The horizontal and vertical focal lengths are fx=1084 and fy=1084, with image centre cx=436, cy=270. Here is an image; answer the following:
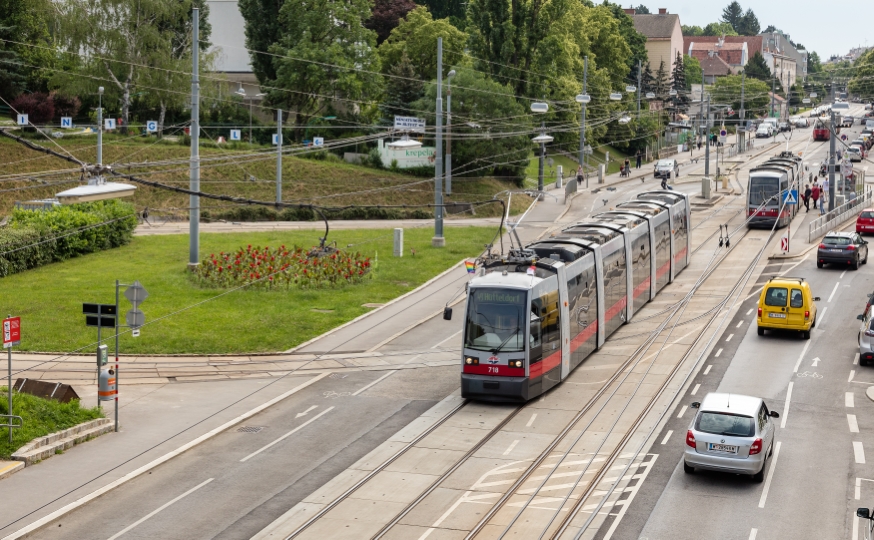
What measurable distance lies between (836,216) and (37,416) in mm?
46833

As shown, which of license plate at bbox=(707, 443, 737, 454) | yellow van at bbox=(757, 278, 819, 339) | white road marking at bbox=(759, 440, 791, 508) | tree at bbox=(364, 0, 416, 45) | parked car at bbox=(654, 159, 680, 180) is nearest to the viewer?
white road marking at bbox=(759, 440, 791, 508)

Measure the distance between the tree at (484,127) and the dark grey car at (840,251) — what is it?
25427mm

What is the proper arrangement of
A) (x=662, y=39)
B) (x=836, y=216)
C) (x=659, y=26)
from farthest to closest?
(x=659, y=26) → (x=662, y=39) → (x=836, y=216)

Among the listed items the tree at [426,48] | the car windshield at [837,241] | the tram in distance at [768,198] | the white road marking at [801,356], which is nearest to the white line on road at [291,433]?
the white road marking at [801,356]

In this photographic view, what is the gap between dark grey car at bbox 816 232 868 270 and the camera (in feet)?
152

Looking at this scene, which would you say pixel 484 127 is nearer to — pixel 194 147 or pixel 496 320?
pixel 194 147

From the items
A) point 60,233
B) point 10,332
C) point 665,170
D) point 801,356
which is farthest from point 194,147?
point 665,170

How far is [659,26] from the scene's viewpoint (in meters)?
153

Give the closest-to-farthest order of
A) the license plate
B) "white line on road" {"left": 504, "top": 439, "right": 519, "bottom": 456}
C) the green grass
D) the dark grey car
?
the license plate < the green grass < "white line on road" {"left": 504, "top": 439, "right": 519, "bottom": 456} < the dark grey car

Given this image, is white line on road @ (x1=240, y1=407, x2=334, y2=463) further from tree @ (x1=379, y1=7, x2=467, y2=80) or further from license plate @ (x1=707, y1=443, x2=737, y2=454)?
tree @ (x1=379, y1=7, x2=467, y2=80)

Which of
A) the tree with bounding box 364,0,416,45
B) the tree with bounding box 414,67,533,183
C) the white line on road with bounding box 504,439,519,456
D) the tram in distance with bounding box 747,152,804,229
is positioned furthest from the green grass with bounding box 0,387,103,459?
the tree with bounding box 364,0,416,45

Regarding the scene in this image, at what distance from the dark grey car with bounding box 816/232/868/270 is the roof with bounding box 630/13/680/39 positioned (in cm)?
10803

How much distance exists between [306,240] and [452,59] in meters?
40.3

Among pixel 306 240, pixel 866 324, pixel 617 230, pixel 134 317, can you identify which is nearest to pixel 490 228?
pixel 306 240
